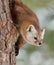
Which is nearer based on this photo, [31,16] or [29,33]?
[31,16]

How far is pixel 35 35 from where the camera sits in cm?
458

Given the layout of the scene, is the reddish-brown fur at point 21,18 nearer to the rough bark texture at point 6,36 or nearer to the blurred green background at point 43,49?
the rough bark texture at point 6,36

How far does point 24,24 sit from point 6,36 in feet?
1.79

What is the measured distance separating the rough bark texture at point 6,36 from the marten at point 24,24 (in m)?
0.21

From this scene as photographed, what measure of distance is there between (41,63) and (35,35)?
8.97 ft

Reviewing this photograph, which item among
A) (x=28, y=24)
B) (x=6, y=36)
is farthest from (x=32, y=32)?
(x=6, y=36)

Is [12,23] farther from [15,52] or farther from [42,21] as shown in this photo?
[42,21]

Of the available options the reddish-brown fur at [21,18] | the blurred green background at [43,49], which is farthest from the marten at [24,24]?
the blurred green background at [43,49]

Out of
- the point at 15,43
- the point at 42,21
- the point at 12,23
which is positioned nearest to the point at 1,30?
the point at 12,23

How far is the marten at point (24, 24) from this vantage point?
4059mm

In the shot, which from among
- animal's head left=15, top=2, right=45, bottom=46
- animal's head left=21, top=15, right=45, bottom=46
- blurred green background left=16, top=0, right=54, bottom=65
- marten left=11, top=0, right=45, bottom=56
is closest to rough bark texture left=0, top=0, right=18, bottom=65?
marten left=11, top=0, right=45, bottom=56

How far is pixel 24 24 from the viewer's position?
4.20 m

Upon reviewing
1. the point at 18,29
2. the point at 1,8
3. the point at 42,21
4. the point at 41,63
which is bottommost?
the point at 41,63

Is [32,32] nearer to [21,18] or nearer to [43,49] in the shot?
[21,18]
